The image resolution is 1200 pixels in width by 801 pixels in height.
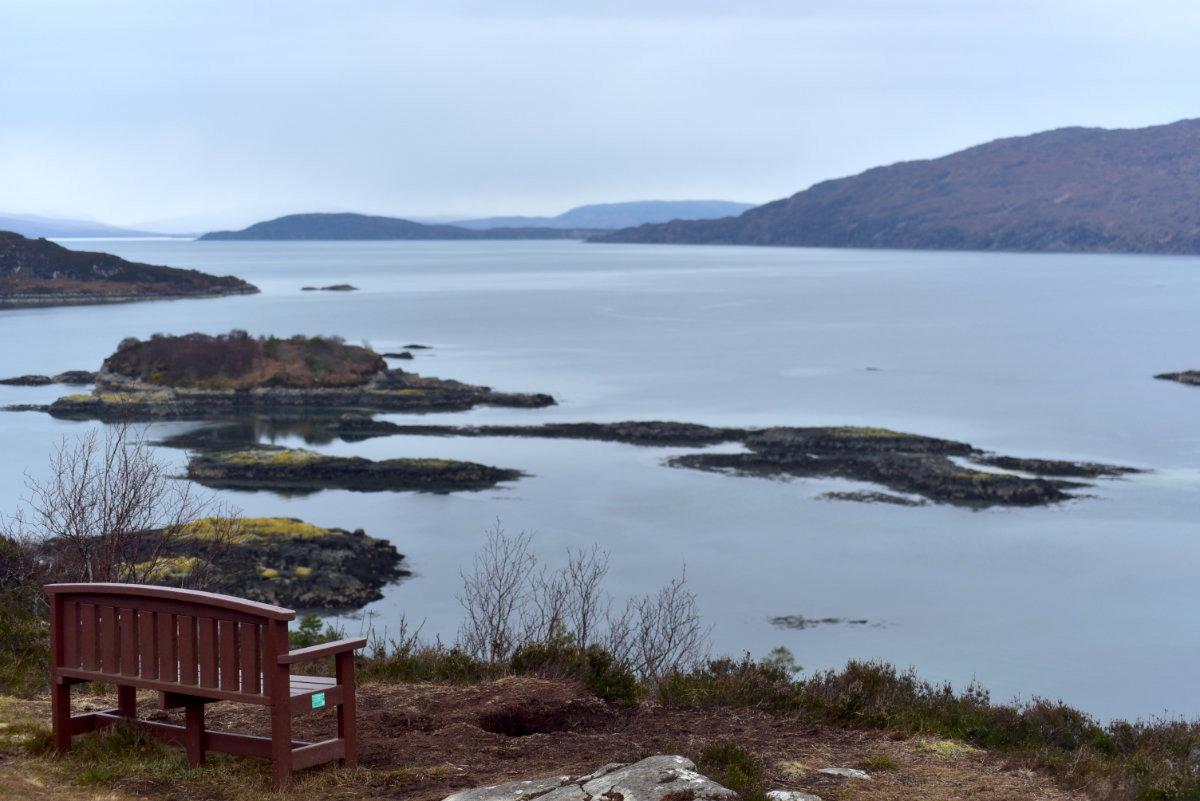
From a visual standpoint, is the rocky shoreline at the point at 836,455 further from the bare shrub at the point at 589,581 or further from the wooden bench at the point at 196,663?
the wooden bench at the point at 196,663

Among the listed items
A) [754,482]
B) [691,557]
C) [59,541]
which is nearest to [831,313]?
[754,482]

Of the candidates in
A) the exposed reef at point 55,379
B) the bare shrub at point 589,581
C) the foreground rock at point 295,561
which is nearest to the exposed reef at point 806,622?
the bare shrub at point 589,581

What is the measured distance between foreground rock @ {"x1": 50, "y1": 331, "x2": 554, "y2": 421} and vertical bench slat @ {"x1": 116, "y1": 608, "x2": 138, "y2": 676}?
46.7 m

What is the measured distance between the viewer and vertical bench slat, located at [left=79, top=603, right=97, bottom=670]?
6.79 m

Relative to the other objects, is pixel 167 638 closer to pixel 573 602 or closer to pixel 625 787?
pixel 625 787

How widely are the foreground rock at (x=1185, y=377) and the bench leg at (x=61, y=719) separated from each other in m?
62.1

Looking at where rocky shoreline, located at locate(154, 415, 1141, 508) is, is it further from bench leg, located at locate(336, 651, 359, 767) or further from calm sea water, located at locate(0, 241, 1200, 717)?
bench leg, located at locate(336, 651, 359, 767)

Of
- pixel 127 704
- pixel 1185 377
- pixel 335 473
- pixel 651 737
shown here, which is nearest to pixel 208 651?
pixel 127 704

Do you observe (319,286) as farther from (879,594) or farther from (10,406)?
(879,594)

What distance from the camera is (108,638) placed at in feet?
22.1

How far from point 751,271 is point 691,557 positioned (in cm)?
16256

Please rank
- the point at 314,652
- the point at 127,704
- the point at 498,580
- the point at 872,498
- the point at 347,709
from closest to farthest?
the point at 314,652
the point at 347,709
the point at 127,704
the point at 498,580
the point at 872,498

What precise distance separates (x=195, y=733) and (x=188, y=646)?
66cm

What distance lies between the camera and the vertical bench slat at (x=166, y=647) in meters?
6.47
